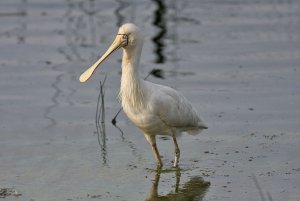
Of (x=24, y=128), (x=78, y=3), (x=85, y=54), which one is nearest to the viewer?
(x=24, y=128)

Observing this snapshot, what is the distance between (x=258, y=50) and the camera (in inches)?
582

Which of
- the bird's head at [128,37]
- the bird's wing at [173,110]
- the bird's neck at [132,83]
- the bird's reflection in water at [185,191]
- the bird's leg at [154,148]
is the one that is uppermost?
the bird's head at [128,37]

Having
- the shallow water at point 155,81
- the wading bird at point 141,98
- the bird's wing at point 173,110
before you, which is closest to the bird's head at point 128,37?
the wading bird at point 141,98

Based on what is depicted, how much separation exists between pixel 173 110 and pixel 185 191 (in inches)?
38.5

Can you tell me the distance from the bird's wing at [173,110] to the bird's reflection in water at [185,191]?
629 millimetres

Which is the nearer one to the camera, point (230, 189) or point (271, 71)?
point (230, 189)

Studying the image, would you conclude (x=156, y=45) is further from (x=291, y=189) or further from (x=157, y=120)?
(x=291, y=189)

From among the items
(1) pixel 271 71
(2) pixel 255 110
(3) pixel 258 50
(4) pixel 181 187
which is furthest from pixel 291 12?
(4) pixel 181 187

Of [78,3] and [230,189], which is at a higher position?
[78,3]

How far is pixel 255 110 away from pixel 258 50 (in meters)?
3.17

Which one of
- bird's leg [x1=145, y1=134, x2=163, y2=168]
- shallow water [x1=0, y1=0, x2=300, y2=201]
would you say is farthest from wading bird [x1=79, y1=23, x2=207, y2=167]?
shallow water [x1=0, y1=0, x2=300, y2=201]

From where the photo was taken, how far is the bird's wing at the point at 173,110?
376 inches

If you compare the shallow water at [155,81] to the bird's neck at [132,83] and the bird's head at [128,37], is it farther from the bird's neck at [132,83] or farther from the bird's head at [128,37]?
the bird's head at [128,37]

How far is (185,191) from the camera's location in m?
9.08
